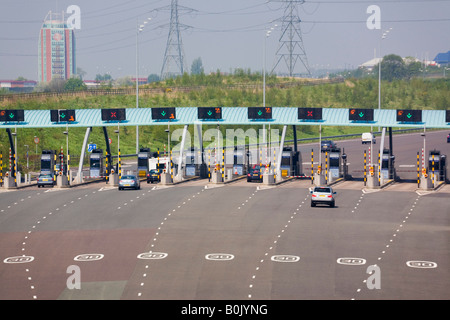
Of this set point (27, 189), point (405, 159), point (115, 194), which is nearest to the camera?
point (115, 194)

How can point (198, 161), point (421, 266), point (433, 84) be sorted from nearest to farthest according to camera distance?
point (421, 266)
point (198, 161)
point (433, 84)

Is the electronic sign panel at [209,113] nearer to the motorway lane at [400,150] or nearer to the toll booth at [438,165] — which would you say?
the motorway lane at [400,150]

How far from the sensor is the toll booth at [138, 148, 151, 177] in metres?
75.6

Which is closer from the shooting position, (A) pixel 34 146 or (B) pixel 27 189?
(B) pixel 27 189

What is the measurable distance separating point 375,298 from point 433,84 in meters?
145

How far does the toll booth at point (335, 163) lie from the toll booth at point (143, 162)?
16.9 metres

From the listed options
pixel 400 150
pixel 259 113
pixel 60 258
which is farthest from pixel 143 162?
pixel 400 150

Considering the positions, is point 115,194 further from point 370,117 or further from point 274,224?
point 370,117

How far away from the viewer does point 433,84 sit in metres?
171

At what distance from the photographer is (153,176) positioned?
7044 centimetres

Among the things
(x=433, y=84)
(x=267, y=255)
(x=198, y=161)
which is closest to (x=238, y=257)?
(x=267, y=255)

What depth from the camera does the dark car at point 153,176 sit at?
70.2m

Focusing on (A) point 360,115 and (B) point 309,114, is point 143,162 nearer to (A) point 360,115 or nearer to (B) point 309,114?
(B) point 309,114

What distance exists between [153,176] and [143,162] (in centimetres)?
569
